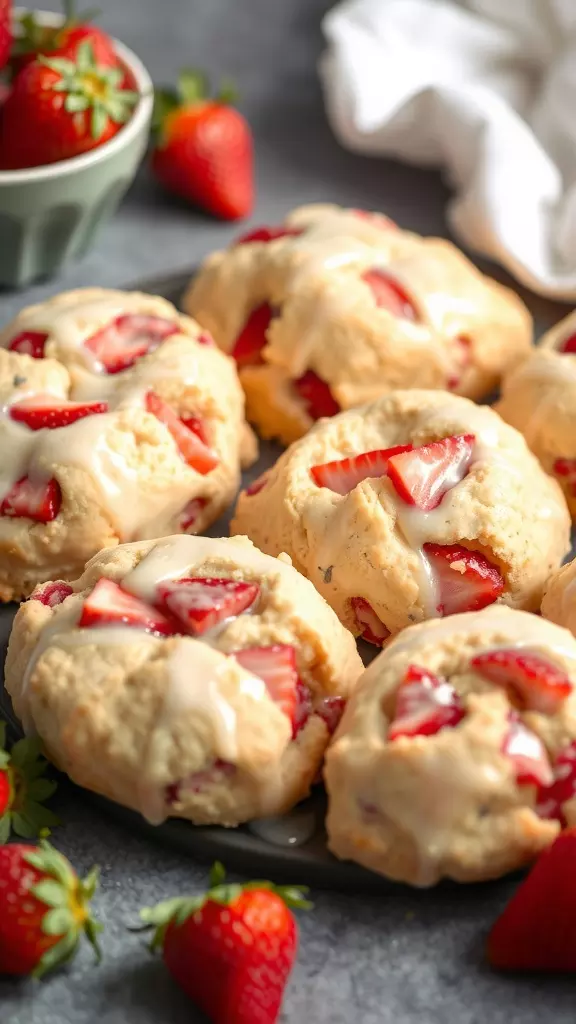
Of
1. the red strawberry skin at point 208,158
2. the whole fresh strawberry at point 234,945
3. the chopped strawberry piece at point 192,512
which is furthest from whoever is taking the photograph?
the red strawberry skin at point 208,158

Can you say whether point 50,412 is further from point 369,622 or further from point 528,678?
point 528,678

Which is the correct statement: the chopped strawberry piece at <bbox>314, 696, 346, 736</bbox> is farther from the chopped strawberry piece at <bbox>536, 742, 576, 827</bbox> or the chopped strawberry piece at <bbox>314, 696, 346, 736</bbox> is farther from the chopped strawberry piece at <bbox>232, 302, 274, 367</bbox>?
the chopped strawberry piece at <bbox>232, 302, 274, 367</bbox>

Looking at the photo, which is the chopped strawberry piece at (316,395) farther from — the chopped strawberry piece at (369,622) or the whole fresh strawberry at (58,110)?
the whole fresh strawberry at (58,110)

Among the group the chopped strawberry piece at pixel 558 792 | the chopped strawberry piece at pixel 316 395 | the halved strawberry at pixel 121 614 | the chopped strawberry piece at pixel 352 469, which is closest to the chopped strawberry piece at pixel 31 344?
the chopped strawberry piece at pixel 316 395

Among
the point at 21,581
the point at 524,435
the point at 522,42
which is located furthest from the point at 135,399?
the point at 522,42

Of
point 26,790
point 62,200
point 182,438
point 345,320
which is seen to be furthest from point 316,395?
point 26,790

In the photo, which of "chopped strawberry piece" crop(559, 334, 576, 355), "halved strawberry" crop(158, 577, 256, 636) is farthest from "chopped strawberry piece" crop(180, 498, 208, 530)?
"chopped strawberry piece" crop(559, 334, 576, 355)
